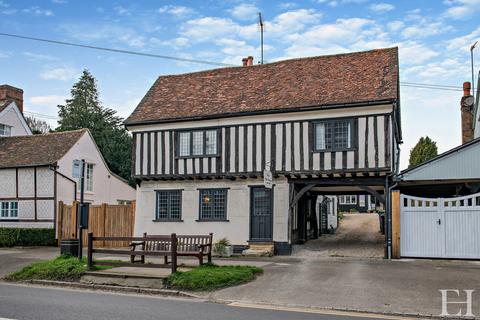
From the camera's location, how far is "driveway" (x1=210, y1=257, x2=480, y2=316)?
10414mm

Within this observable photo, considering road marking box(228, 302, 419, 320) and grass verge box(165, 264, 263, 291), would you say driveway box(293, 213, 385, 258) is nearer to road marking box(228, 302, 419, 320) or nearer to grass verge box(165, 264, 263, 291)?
grass verge box(165, 264, 263, 291)

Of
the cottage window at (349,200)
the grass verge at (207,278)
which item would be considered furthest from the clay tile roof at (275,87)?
the cottage window at (349,200)

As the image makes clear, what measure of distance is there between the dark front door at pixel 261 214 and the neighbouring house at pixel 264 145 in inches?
1.6

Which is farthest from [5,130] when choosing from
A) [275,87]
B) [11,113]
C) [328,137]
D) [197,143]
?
[328,137]

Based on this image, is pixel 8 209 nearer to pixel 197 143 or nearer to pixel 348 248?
pixel 197 143

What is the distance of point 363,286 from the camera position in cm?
1212

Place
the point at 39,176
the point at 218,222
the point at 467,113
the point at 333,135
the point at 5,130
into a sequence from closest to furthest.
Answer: the point at 333,135 → the point at 218,222 → the point at 39,176 → the point at 467,113 → the point at 5,130

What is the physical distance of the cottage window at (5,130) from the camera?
101ft

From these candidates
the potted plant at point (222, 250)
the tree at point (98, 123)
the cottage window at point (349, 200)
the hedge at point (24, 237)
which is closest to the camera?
the potted plant at point (222, 250)

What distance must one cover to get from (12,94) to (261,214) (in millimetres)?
19192

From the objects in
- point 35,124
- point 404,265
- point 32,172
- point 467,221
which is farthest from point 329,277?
point 35,124

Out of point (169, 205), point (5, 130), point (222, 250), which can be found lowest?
point (222, 250)

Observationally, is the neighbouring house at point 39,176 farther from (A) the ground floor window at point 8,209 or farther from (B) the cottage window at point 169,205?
(B) the cottage window at point 169,205

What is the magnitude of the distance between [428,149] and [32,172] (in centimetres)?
3164
